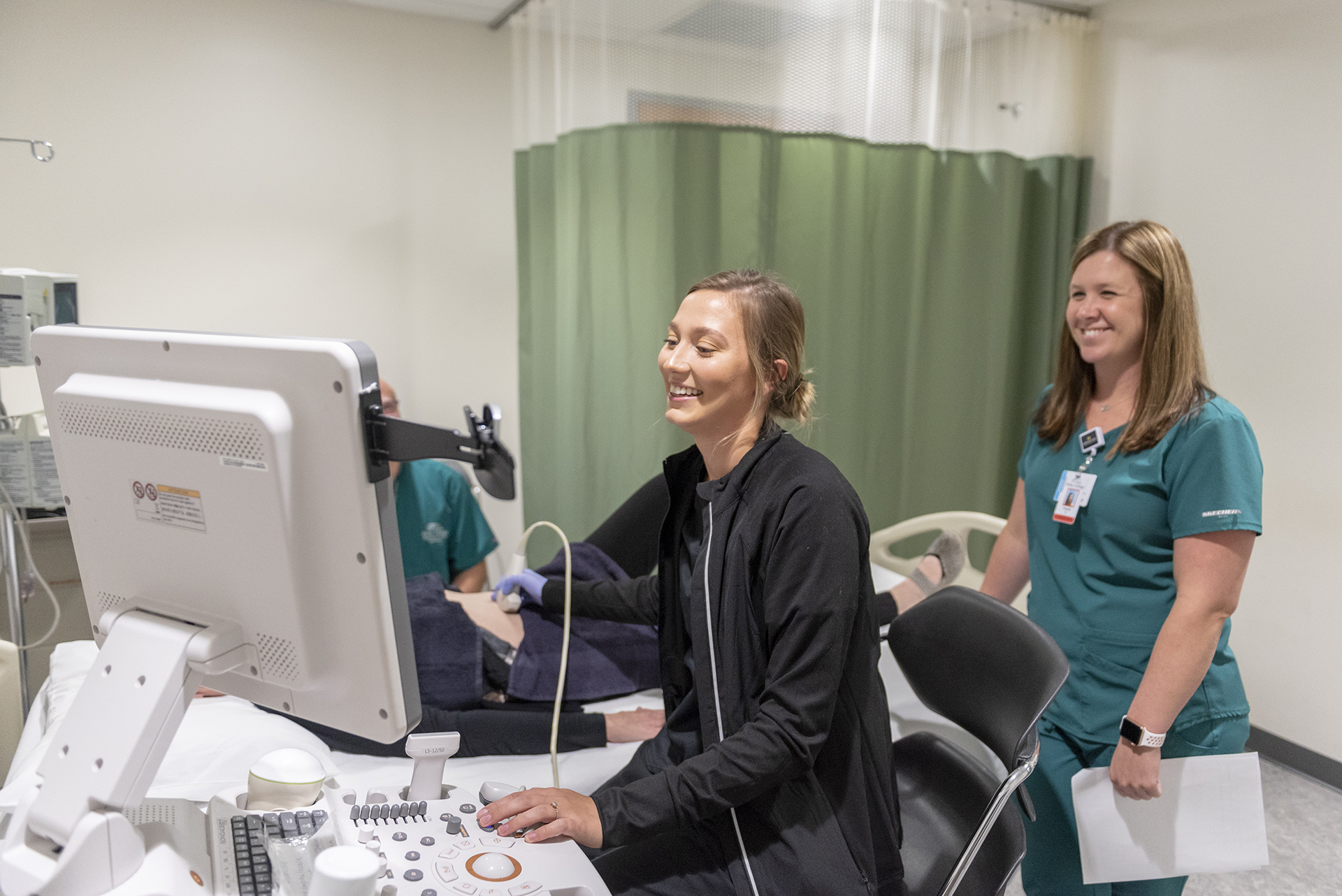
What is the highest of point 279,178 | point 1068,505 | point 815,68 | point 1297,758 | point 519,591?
point 815,68

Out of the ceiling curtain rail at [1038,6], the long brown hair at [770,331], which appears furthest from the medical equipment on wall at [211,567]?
the ceiling curtain rail at [1038,6]

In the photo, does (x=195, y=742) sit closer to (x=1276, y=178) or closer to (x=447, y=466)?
(x=447, y=466)

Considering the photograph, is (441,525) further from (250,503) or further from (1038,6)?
(1038,6)

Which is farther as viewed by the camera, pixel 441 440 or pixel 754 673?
pixel 754 673

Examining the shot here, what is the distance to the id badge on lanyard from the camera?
1564 millimetres

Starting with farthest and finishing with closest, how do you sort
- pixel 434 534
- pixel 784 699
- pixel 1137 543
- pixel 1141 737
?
pixel 434 534 → pixel 1137 543 → pixel 1141 737 → pixel 784 699

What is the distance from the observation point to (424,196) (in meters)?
3.21

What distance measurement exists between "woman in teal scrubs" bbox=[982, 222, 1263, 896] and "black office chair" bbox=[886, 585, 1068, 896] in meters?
0.26

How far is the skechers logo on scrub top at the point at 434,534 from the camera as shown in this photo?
8.48 feet

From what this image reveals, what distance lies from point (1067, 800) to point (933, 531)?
164 cm

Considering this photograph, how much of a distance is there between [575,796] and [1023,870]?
39.4 inches

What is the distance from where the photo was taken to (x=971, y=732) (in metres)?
1.38

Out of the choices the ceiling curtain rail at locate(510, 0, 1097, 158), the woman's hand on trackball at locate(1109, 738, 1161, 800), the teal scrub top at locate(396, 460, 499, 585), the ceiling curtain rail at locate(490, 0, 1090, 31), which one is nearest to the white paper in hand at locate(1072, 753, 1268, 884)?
the woman's hand on trackball at locate(1109, 738, 1161, 800)

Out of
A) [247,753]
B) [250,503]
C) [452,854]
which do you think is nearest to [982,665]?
[452,854]
